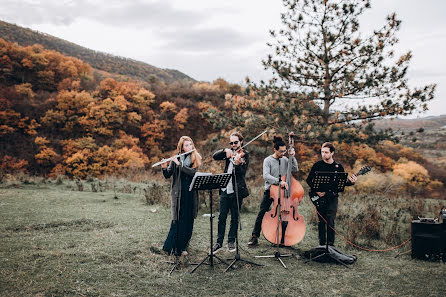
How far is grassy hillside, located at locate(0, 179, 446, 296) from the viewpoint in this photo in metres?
3.72

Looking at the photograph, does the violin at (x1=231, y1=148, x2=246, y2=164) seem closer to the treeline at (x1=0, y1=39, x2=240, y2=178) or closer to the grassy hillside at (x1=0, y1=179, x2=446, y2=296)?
the grassy hillside at (x1=0, y1=179, x2=446, y2=296)

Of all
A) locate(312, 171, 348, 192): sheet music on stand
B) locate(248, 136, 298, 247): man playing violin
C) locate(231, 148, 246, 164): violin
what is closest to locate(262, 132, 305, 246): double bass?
locate(248, 136, 298, 247): man playing violin

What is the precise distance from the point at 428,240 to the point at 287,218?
2.30 metres

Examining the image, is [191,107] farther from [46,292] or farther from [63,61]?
[46,292]

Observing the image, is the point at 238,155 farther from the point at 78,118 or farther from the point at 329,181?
the point at 78,118

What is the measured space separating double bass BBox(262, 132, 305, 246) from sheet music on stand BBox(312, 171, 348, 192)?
1.64 feet

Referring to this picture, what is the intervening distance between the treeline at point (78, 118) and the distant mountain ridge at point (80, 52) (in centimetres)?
1656

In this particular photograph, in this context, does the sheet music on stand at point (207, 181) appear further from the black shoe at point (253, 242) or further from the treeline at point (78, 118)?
the treeline at point (78, 118)

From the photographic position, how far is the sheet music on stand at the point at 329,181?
455cm

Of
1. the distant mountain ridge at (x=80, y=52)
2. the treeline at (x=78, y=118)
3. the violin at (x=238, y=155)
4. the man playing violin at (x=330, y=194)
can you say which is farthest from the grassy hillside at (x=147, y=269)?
the distant mountain ridge at (x=80, y=52)

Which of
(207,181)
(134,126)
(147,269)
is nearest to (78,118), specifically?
(134,126)

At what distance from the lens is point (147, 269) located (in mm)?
4324

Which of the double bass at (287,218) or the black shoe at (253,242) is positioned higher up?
the double bass at (287,218)

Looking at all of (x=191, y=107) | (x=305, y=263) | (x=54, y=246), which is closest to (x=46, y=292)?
(x=54, y=246)
